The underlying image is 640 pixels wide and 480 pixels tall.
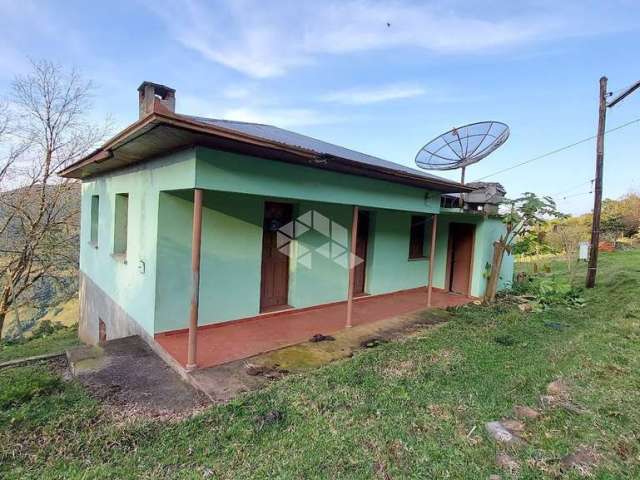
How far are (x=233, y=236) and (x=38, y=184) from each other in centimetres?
1296

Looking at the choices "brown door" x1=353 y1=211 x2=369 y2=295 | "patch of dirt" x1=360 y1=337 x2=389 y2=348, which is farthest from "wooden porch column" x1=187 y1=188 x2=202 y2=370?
"brown door" x1=353 y1=211 x2=369 y2=295

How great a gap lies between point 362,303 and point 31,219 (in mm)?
13899

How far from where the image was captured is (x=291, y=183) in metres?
4.94

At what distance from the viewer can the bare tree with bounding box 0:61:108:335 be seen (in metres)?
13.2

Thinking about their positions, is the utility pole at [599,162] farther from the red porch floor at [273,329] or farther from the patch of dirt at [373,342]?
the patch of dirt at [373,342]

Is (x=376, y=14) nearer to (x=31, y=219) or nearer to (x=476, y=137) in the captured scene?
(x=476, y=137)

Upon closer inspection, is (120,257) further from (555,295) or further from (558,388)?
(555,295)

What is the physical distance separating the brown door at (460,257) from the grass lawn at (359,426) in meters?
4.81

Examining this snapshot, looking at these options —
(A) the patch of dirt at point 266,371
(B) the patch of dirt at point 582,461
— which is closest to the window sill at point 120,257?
(A) the patch of dirt at point 266,371

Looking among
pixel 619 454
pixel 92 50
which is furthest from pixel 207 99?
pixel 619 454

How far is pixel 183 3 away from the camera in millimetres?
7180

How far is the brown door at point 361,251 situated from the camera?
27.1 feet

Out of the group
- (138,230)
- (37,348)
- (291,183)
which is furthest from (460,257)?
(37,348)

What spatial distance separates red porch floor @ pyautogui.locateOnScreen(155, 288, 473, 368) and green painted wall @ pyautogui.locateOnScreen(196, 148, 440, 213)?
2.22m
